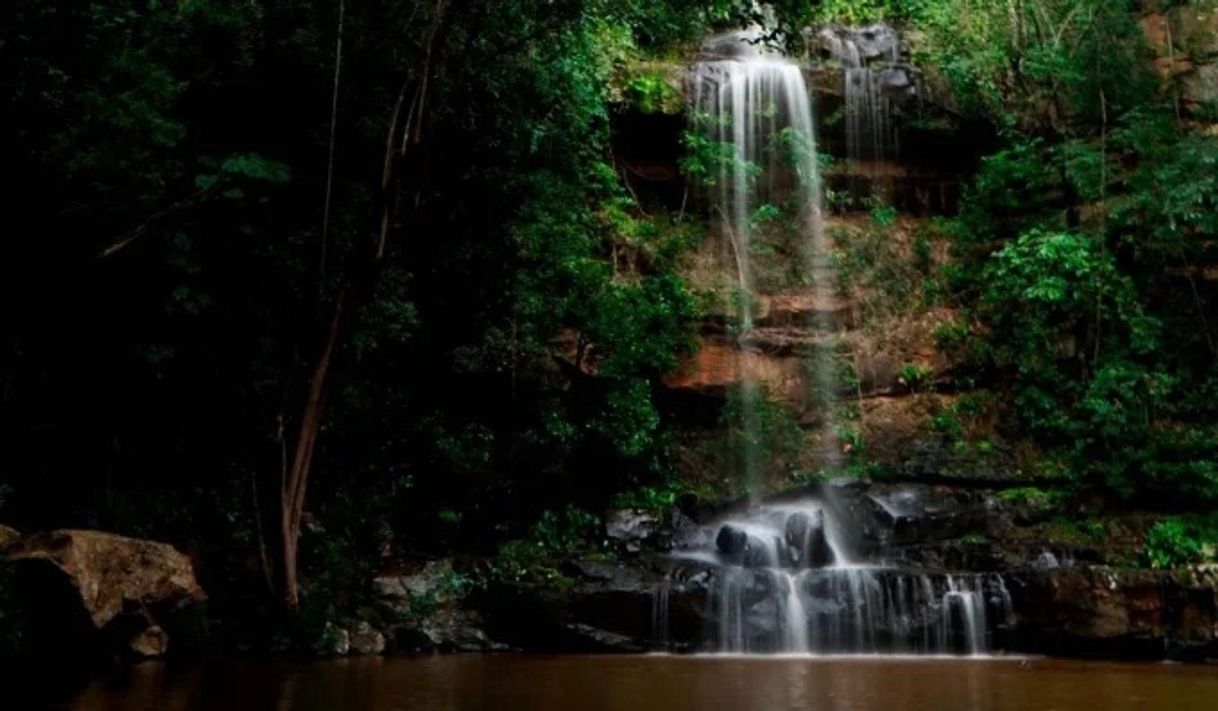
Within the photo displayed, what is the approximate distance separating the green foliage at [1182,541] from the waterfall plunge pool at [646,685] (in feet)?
6.59

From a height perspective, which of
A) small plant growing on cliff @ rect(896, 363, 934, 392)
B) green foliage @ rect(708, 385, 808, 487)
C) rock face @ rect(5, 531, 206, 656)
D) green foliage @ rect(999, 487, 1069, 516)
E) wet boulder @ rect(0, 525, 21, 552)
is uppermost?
small plant growing on cliff @ rect(896, 363, 934, 392)

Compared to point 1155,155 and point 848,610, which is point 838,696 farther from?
point 1155,155

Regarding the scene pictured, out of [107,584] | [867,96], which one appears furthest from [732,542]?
[867,96]

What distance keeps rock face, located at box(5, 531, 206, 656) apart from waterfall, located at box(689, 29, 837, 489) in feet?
32.9

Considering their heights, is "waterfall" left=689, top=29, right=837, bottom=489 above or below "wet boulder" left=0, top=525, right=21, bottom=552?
above

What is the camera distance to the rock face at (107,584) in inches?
283

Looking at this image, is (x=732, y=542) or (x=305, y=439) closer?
(x=305, y=439)

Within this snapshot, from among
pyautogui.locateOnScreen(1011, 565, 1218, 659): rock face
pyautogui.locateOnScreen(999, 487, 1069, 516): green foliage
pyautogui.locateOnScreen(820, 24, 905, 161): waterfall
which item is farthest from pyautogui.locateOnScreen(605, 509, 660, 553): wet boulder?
pyautogui.locateOnScreen(820, 24, 905, 161): waterfall

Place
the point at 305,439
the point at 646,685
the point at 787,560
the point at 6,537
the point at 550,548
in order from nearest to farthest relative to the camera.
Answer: the point at 646,685, the point at 6,537, the point at 305,439, the point at 787,560, the point at 550,548

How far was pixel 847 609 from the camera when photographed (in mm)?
9773

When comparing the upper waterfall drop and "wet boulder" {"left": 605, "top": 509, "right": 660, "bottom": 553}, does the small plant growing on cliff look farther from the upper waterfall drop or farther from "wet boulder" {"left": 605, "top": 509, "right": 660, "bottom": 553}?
"wet boulder" {"left": 605, "top": 509, "right": 660, "bottom": 553}

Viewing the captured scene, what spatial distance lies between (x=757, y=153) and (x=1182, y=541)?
29.6ft

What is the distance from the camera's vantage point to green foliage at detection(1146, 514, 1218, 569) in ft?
34.0

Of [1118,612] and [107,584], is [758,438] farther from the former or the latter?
[107,584]
